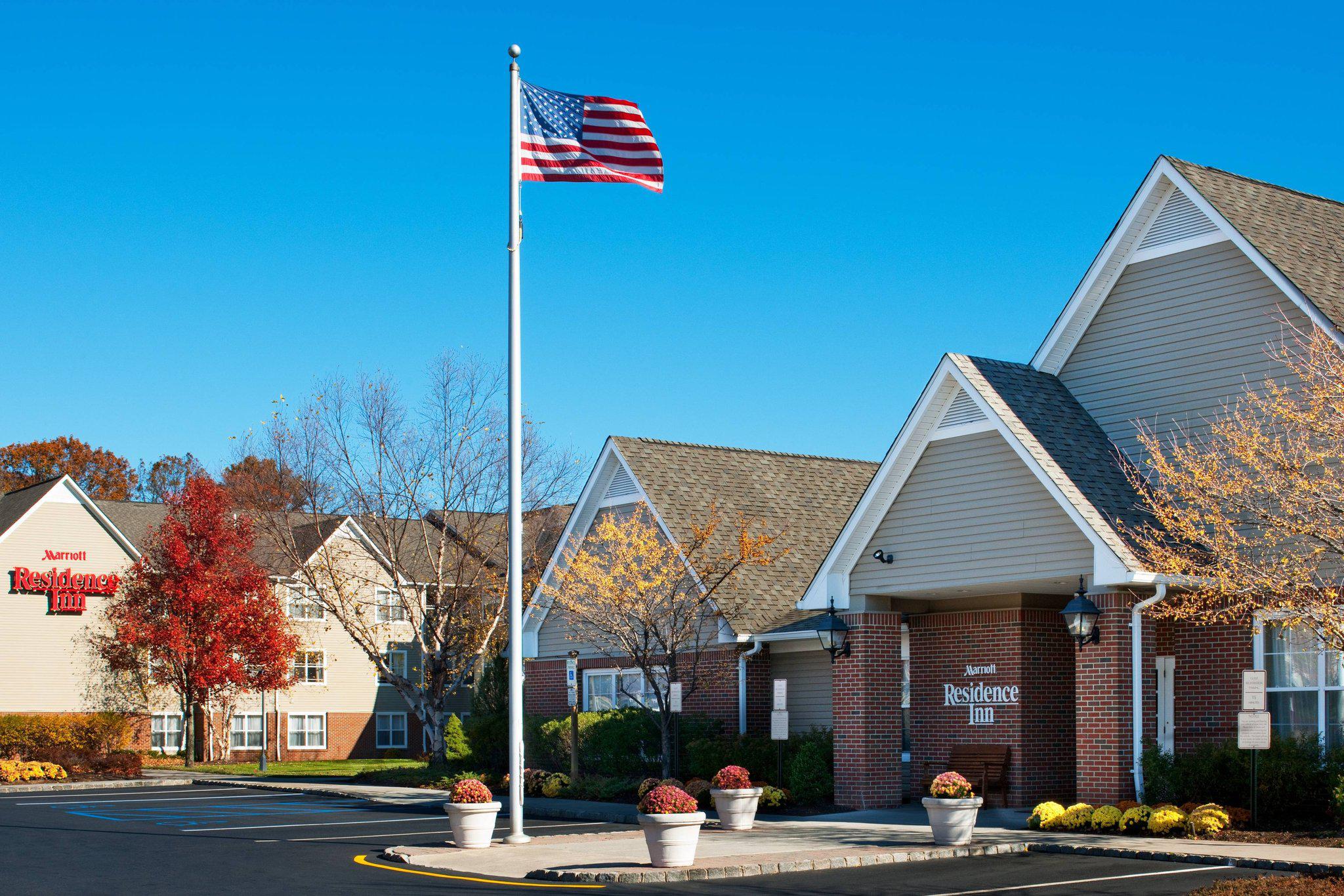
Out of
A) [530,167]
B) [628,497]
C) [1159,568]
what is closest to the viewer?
[1159,568]

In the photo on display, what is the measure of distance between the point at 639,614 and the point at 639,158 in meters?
10.5

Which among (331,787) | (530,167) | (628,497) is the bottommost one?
(331,787)

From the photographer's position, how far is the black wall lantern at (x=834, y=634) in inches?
918

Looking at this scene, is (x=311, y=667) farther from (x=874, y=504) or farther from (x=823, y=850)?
(x=823, y=850)

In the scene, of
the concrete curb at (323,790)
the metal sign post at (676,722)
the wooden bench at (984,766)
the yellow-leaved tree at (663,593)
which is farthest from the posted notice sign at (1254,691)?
the concrete curb at (323,790)

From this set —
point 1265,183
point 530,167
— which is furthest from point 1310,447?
point 530,167

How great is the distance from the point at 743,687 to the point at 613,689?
4881 mm

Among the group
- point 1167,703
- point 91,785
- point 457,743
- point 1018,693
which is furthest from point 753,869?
point 91,785

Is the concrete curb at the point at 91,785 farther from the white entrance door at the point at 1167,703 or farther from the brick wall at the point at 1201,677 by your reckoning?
the brick wall at the point at 1201,677

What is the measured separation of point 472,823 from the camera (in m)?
18.9

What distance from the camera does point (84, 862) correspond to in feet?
59.1

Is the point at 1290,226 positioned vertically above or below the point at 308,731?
above

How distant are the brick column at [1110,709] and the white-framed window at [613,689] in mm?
12061

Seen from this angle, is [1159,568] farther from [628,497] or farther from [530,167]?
[628,497]
